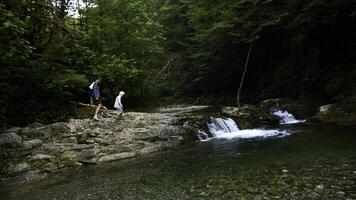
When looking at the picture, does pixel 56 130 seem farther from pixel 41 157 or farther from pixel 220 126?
pixel 220 126

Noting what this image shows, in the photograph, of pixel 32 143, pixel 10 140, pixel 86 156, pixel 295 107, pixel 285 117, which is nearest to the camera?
pixel 10 140

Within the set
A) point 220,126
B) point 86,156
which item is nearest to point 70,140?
point 86,156

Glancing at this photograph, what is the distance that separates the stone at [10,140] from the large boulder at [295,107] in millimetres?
14243

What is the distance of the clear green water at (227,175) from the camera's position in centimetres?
952

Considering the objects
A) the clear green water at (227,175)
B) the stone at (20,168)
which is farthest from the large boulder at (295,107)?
the stone at (20,168)

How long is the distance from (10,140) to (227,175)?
26.8 ft

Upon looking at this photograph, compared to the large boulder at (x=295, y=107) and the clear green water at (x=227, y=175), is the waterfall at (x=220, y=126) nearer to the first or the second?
the clear green water at (x=227, y=175)

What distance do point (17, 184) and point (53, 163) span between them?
170 centimetres

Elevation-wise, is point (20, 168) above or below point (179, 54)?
below

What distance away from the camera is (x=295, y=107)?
24.0 m

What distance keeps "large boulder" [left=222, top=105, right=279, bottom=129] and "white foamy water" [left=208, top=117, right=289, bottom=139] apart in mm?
554

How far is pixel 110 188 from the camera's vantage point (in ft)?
36.4

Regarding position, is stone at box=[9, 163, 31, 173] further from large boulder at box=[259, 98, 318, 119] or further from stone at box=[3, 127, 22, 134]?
large boulder at box=[259, 98, 318, 119]

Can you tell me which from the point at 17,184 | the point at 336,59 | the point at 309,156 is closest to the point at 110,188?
the point at 17,184
